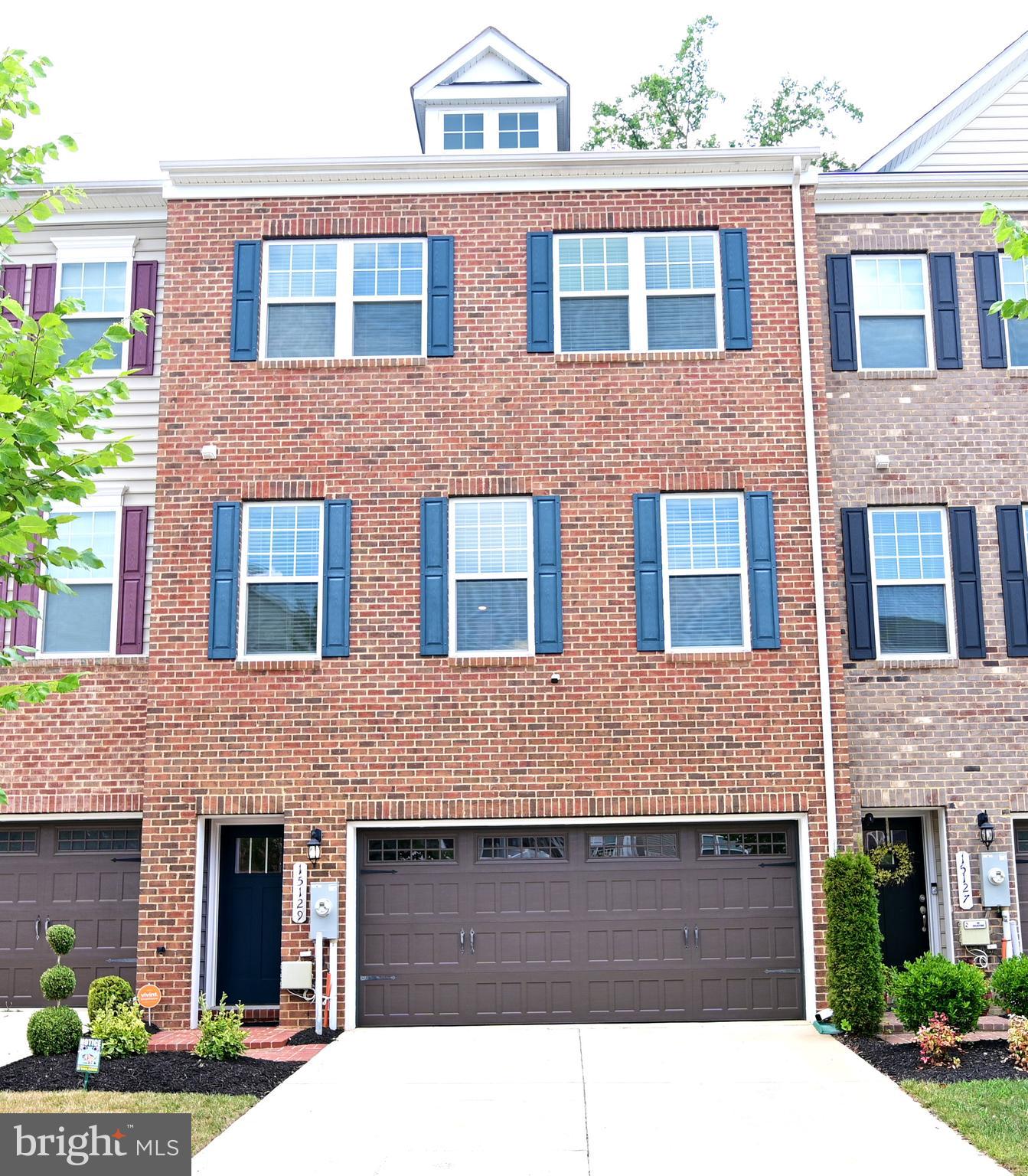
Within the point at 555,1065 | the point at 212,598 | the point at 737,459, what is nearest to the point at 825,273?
the point at 737,459

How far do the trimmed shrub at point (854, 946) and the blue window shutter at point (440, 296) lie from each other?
22.7ft

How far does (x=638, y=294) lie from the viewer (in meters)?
13.7

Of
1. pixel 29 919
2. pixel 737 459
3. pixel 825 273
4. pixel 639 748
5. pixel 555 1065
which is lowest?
pixel 555 1065

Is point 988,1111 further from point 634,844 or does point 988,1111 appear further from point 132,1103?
point 132,1103

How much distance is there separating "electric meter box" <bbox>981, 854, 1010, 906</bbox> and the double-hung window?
24.9 ft

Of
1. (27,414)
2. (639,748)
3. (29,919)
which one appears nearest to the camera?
A: (27,414)

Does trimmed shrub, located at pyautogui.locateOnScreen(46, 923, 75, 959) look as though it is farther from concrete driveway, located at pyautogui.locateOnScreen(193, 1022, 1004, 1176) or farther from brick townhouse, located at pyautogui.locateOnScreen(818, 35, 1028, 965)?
brick townhouse, located at pyautogui.locateOnScreen(818, 35, 1028, 965)

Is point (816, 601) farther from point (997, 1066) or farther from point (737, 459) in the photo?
point (997, 1066)

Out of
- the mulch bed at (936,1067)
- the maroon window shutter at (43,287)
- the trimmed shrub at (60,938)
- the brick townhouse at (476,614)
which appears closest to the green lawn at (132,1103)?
the mulch bed at (936,1067)

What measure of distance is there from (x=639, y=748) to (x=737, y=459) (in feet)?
11.0

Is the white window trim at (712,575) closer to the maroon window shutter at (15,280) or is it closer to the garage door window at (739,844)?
the garage door window at (739,844)

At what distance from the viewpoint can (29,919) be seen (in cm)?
1373

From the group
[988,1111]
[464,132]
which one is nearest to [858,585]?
[988,1111]

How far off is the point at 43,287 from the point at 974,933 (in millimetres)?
12832
